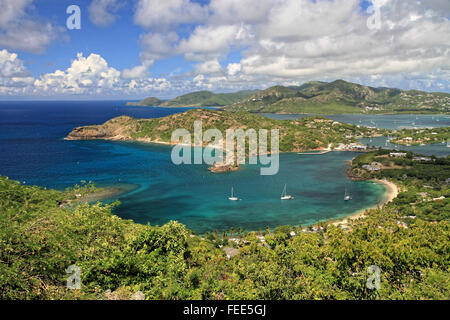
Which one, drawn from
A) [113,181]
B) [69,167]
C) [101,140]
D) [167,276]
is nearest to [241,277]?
[167,276]

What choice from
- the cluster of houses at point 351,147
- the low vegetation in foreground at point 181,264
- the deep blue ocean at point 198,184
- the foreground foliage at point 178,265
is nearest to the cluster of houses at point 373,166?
the deep blue ocean at point 198,184

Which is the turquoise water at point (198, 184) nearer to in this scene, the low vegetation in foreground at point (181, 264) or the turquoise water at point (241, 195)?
the turquoise water at point (241, 195)

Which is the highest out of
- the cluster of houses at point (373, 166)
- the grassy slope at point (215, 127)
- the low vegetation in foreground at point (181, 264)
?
the grassy slope at point (215, 127)

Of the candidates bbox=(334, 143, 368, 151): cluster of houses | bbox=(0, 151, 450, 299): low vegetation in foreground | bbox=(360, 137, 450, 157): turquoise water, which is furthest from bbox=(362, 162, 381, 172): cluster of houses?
bbox=(0, 151, 450, 299): low vegetation in foreground

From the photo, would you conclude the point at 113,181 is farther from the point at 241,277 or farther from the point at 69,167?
the point at 241,277

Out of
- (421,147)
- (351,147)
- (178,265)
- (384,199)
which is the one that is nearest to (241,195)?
(384,199)
